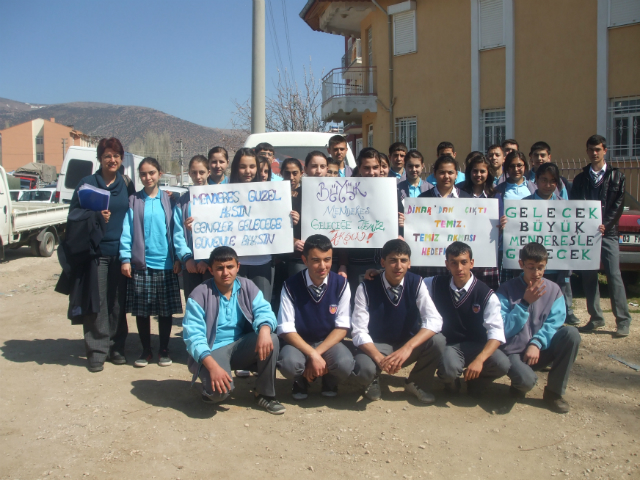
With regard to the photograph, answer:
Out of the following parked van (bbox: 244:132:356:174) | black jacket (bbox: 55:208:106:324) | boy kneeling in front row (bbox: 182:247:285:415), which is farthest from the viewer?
parked van (bbox: 244:132:356:174)

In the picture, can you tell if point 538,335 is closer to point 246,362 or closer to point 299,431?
point 299,431

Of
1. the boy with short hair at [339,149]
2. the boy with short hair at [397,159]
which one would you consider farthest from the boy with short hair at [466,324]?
the boy with short hair at [339,149]

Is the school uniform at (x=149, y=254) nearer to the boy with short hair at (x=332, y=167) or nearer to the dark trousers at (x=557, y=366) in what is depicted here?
the boy with short hair at (x=332, y=167)

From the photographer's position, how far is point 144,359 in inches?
207

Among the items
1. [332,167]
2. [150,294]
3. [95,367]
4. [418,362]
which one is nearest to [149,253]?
[150,294]

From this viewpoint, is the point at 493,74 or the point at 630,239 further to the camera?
the point at 493,74

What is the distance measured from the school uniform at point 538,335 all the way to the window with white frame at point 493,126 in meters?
12.3

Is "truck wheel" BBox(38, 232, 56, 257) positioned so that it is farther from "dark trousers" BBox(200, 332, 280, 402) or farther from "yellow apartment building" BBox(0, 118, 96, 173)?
"yellow apartment building" BBox(0, 118, 96, 173)

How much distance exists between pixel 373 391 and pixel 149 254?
8.00 feet

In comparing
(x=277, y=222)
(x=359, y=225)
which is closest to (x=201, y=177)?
(x=277, y=222)

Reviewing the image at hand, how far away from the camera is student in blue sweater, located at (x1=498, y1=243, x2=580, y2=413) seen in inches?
162

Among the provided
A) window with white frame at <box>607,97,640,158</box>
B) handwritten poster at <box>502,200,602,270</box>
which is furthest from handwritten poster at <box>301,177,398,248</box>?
window with white frame at <box>607,97,640,158</box>

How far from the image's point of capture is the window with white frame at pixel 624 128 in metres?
13.3

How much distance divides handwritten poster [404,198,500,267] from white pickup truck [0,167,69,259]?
834 cm
